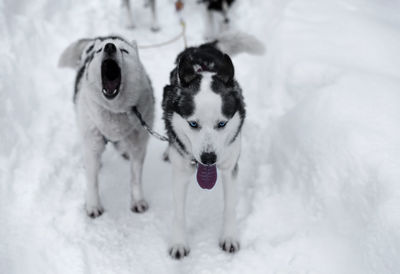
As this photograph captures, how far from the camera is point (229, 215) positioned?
291 centimetres

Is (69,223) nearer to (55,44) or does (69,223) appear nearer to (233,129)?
(233,129)

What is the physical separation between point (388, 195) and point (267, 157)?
4.76 ft

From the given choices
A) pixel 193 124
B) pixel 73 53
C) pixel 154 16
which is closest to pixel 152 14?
pixel 154 16

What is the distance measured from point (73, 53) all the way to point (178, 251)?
217 centimetres

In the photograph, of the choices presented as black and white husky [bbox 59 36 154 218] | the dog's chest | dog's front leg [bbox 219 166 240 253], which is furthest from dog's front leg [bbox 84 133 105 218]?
dog's front leg [bbox 219 166 240 253]

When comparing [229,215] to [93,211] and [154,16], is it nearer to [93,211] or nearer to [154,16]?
[93,211]

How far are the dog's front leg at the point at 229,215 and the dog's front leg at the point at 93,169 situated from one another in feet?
3.65

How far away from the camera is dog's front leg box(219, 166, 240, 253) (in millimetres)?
2830

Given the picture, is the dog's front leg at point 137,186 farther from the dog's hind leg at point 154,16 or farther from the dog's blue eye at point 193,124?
the dog's hind leg at point 154,16

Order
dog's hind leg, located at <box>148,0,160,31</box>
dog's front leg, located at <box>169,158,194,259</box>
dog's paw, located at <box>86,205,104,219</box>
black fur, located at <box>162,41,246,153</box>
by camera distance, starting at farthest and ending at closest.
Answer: dog's hind leg, located at <box>148,0,160,31</box> < dog's paw, located at <box>86,205,104,219</box> < dog's front leg, located at <box>169,158,194,259</box> < black fur, located at <box>162,41,246,153</box>

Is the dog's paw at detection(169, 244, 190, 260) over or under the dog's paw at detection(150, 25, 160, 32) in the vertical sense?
under

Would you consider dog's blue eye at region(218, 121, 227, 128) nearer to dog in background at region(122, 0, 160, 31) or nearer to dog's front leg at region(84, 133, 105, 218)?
dog's front leg at region(84, 133, 105, 218)

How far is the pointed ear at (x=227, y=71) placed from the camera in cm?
240

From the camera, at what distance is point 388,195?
92.1 inches
